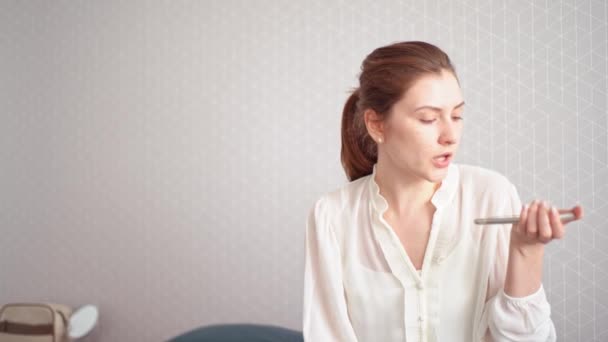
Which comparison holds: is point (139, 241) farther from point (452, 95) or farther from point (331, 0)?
point (452, 95)

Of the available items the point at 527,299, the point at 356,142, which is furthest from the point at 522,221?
the point at 356,142

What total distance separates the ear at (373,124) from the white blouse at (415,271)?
0.38 feet

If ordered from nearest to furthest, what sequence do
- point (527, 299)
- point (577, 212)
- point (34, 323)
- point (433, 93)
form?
point (577, 212) → point (527, 299) → point (433, 93) → point (34, 323)

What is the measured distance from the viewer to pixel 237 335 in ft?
5.46

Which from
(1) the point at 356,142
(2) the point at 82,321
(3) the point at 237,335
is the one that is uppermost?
(1) the point at 356,142

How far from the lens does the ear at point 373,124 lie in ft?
3.83

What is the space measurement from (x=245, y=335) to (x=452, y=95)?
0.95 m

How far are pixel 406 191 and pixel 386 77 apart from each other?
232 millimetres

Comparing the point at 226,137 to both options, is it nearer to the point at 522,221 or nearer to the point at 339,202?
the point at 339,202

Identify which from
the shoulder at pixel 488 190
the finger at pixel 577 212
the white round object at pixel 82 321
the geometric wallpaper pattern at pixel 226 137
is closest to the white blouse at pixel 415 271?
the shoulder at pixel 488 190

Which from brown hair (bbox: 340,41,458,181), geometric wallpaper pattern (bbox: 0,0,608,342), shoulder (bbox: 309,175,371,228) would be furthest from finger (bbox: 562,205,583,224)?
geometric wallpaper pattern (bbox: 0,0,608,342)

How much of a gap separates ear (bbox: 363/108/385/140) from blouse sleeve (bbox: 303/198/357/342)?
0.20 m

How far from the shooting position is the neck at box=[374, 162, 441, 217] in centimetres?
117

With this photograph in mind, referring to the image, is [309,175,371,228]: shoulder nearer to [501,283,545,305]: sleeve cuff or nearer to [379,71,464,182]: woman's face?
[379,71,464,182]: woman's face
